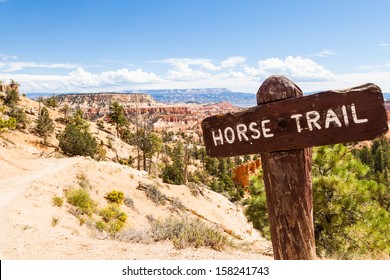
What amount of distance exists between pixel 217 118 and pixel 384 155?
6378cm

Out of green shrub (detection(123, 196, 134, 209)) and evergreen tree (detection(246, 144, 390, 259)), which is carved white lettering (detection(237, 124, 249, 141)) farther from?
green shrub (detection(123, 196, 134, 209))

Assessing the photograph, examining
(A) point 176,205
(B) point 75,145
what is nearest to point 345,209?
(A) point 176,205

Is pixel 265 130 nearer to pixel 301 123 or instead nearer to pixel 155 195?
pixel 301 123

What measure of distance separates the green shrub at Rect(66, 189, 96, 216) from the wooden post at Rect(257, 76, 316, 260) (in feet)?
42.6

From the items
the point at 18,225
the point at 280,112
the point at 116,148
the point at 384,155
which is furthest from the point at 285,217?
the point at 384,155

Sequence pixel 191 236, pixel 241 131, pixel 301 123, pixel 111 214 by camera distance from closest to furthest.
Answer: pixel 301 123
pixel 241 131
pixel 191 236
pixel 111 214

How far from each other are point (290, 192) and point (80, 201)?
14.0 m

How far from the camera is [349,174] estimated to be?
9.39m

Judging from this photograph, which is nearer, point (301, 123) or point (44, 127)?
point (301, 123)

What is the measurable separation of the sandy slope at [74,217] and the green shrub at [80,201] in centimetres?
61

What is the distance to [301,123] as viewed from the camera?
2773 mm

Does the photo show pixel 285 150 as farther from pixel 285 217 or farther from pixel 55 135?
pixel 55 135

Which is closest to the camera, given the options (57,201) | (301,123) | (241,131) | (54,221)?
(301,123)

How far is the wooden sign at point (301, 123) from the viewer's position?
8.24 feet
